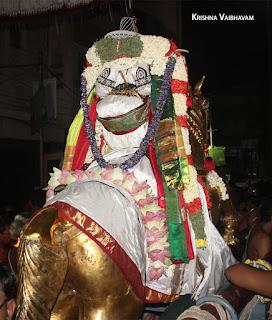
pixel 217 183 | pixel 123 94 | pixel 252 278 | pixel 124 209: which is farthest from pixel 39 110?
pixel 252 278

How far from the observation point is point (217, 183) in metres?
4.32

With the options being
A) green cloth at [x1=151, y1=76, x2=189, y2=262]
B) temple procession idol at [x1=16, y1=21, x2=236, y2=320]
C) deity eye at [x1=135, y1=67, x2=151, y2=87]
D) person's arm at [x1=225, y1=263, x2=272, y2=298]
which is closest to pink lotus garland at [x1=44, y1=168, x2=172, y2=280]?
temple procession idol at [x1=16, y1=21, x2=236, y2=320]

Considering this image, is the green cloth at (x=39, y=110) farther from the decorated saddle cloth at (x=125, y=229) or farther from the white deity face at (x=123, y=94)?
the decorated saddle cloth at (x=125, y=229)

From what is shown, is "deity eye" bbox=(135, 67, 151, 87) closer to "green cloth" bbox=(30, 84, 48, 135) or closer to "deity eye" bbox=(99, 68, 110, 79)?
"deity eye" bbox=(99, 68, 110, 79)

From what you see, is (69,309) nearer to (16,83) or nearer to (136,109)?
(136,109)

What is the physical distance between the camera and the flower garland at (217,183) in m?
4.29

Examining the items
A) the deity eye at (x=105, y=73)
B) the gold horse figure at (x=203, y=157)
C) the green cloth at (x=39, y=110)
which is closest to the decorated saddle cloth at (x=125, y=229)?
the deity eye at (x=105, y=73)

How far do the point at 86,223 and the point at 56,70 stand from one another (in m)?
12.3

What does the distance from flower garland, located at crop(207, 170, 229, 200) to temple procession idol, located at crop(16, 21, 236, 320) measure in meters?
1.14

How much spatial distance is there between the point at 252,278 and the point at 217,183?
2.41 m

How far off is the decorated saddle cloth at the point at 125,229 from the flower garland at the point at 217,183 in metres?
1.53

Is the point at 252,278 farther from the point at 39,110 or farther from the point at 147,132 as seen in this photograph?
the point at 39,110

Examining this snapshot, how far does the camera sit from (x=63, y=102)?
44.4 feet

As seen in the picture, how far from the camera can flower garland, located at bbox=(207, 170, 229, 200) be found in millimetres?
4293
